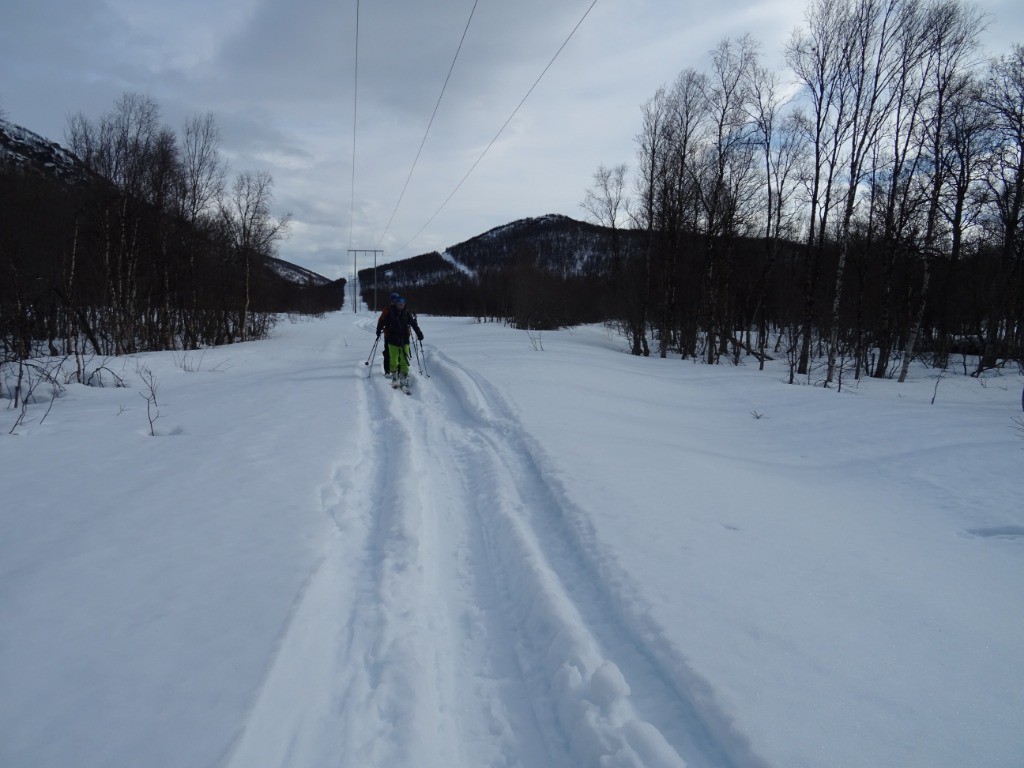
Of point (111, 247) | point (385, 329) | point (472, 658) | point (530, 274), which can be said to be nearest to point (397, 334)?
point (385, 329)

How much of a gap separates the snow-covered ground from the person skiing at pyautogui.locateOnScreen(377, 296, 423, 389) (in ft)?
12.9

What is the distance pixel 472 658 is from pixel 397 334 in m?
8.83

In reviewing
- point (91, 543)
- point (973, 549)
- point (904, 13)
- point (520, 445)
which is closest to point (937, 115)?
point (904, 13)

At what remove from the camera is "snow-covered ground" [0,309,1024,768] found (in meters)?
2.24

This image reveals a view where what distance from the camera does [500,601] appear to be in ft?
11.3

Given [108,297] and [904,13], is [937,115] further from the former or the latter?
[108,297]

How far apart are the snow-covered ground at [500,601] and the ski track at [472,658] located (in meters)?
0.02

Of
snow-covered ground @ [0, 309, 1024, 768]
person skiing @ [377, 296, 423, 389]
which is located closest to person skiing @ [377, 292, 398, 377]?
person skiing @ [377, 296, 423, 389]

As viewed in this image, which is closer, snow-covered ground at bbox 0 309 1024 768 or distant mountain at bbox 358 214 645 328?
snow-covered ground at bbox 0 309 1024 768

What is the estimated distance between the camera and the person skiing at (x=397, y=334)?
35.7ft

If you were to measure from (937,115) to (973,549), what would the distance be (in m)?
19.6

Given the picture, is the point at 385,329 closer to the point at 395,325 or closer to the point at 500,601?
the point at 395,325

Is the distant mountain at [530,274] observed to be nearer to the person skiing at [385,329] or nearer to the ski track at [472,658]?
the person skiing at [385,329]

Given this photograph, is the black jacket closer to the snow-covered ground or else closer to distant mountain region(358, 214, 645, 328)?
the snow-covered ground
